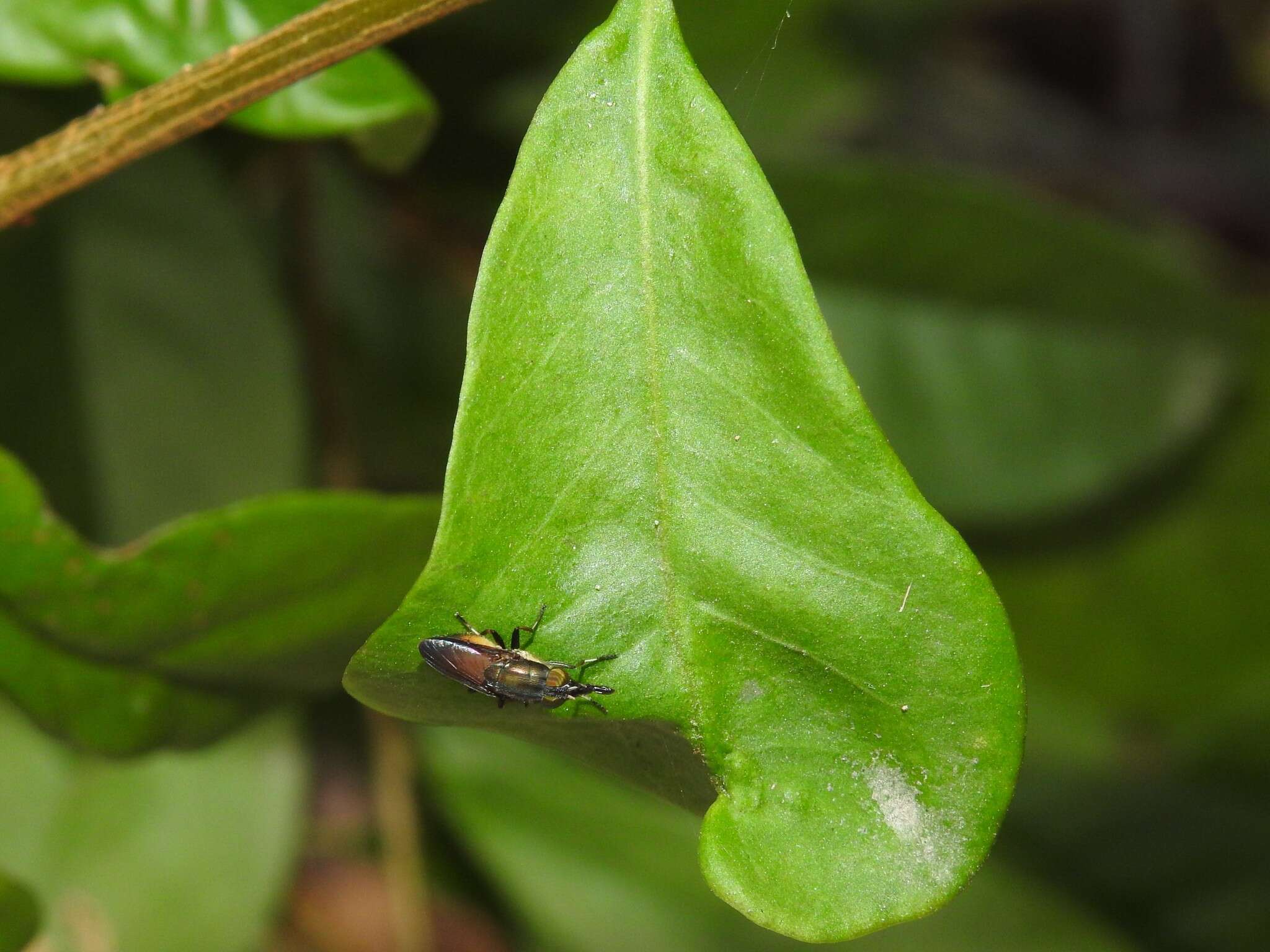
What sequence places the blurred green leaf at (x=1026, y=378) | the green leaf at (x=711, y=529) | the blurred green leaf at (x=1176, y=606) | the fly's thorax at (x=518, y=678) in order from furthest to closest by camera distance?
the blurred green leaf at (x=1176, y=606) → the blurred green leaf at (x=1026, y=378) → the fly's thorax at (x=518, y=678) → the green leaf at (x=711, y=529)

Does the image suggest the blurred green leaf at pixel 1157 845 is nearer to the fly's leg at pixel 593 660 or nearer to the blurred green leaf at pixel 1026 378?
the blurred green leaf at pixel 1026 378

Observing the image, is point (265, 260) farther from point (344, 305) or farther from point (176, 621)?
point (176, 621)

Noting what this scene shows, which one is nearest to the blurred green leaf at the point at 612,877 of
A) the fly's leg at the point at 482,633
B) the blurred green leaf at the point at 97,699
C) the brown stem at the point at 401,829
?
the brown stem at the point at 401,829

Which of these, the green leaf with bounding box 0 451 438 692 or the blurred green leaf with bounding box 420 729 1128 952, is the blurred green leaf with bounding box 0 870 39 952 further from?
the blurred green leaf with bounding box 420 729 1128 952

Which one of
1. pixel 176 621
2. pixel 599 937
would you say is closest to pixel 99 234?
pixel 176 621

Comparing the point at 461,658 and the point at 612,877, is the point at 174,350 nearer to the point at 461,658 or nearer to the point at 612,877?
the point at 461,658

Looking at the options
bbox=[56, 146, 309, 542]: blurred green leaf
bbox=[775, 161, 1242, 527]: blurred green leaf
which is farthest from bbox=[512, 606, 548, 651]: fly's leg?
bbox=[775, 161, 1242, 527]: blurred green leaf
